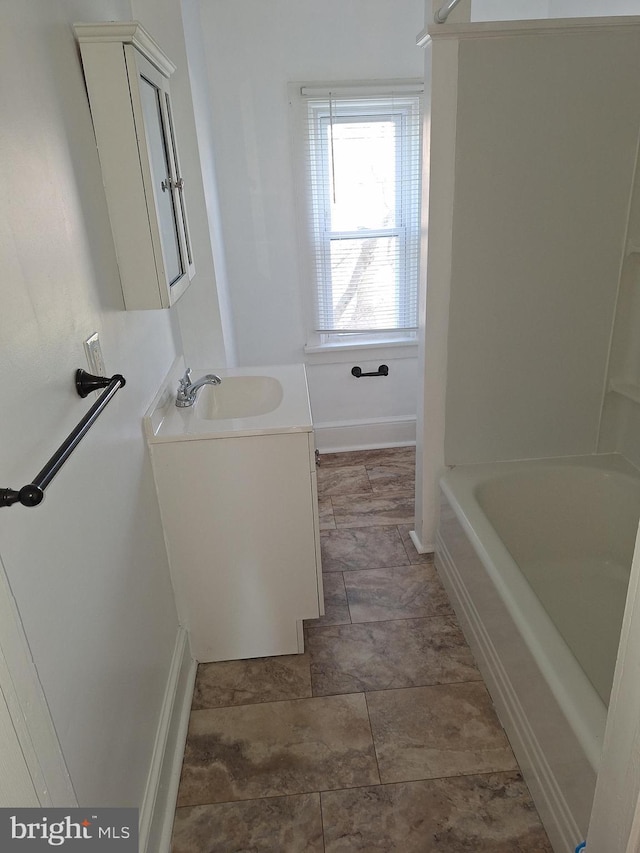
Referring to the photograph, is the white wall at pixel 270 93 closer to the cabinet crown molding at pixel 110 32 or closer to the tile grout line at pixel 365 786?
the cabinet crown molding at pixel 110 32

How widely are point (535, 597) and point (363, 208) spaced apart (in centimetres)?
217

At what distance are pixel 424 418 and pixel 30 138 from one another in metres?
1.63

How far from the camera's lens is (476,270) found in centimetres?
209

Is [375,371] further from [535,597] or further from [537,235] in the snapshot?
[535,597]

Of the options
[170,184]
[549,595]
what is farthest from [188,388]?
[549,595]

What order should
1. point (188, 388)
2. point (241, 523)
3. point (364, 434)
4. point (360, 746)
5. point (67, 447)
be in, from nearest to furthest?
point (67, 447), point (360, 746), point (241, 523), point (188, 388), point (364, 434)

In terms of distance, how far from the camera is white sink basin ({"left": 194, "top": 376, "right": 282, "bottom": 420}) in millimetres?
2137

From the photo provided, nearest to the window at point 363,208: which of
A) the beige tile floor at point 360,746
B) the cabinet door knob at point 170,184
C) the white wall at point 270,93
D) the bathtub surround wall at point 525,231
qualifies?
the white wall at point 270,93

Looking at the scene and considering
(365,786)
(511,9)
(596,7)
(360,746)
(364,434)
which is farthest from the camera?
(364,434)

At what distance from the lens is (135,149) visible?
1.38 meters

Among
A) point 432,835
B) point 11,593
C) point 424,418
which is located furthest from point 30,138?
point 432,835

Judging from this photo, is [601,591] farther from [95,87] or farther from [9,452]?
[95,87]

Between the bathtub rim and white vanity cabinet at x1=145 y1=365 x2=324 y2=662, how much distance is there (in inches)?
21.7

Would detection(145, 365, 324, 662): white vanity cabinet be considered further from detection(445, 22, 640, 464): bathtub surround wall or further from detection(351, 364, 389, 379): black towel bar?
detection(351, 364, 389, 379): black towel bar
